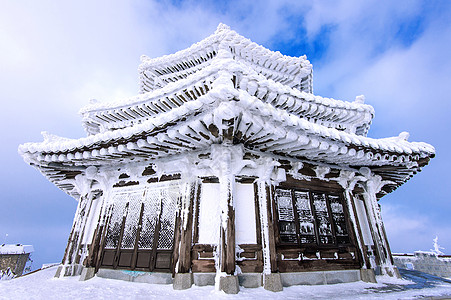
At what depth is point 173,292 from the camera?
15.8 feet

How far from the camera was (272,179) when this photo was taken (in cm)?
625

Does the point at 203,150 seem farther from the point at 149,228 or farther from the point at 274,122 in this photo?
the point at 149,228

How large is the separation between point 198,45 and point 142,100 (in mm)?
3125

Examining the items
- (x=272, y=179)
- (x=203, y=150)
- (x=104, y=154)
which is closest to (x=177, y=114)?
(x=203, y=150)

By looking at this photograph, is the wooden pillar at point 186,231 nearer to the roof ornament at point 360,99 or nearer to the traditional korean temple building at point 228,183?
the traditional korean temple building at point 228,183

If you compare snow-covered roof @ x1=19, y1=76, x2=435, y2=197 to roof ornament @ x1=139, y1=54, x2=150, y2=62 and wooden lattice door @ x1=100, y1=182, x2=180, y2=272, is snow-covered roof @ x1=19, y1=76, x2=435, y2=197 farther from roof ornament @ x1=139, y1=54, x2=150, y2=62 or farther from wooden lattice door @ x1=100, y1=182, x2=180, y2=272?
roof ornament @ x1=139, y1=54, x2=150, y2=62

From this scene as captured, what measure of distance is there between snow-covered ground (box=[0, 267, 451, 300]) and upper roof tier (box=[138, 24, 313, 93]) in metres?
7.34

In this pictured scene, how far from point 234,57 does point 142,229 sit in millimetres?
6782

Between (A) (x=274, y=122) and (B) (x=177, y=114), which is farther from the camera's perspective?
(A) (x=274, y=122)

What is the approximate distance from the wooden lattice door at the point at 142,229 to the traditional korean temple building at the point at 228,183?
0.03 metres

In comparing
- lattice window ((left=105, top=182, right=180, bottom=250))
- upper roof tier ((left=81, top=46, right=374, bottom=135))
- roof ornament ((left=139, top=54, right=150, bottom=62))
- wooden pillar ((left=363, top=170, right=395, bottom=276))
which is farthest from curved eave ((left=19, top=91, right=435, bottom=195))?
roof ornament ((left=139, top=54, right=150, bottom=62))

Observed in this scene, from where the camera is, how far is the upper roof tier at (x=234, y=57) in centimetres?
859

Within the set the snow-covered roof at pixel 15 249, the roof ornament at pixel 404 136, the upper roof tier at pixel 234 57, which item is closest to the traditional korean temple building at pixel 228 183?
the upper roof tier at pixel 234 57

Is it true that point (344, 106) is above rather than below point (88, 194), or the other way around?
above
